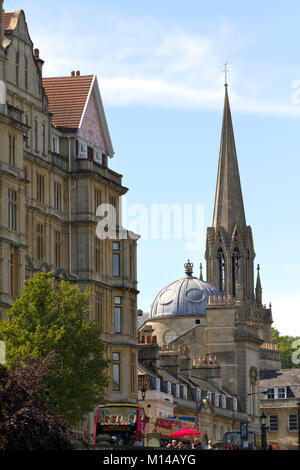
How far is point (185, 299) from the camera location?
179000 mm

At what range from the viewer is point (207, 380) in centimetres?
15225

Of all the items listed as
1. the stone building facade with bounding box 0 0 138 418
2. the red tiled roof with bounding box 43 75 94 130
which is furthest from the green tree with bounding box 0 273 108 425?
the red tiled roof with bounding box 43 75 94 130

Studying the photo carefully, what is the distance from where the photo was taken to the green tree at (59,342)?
242ft

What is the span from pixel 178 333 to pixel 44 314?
101603 millimetres

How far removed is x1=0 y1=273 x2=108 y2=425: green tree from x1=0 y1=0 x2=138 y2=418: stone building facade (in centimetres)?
687

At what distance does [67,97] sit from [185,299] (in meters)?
79.9

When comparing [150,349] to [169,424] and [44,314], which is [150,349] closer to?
[169,424]

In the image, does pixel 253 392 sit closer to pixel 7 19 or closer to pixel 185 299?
pixel 185 299

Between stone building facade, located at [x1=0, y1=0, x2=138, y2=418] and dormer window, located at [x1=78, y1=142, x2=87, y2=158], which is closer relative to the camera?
stone building facade, located at [x1=0, y1=0, x2=138, y2=418]

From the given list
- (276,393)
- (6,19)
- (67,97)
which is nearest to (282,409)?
(276,393)

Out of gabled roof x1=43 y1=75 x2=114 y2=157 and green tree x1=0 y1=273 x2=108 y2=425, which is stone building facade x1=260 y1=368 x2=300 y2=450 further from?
green tree x1=0 y1=273 x2=108 y2=425

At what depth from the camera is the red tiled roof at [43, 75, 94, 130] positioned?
3952 inches

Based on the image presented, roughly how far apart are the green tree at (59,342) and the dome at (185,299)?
3978 inches
